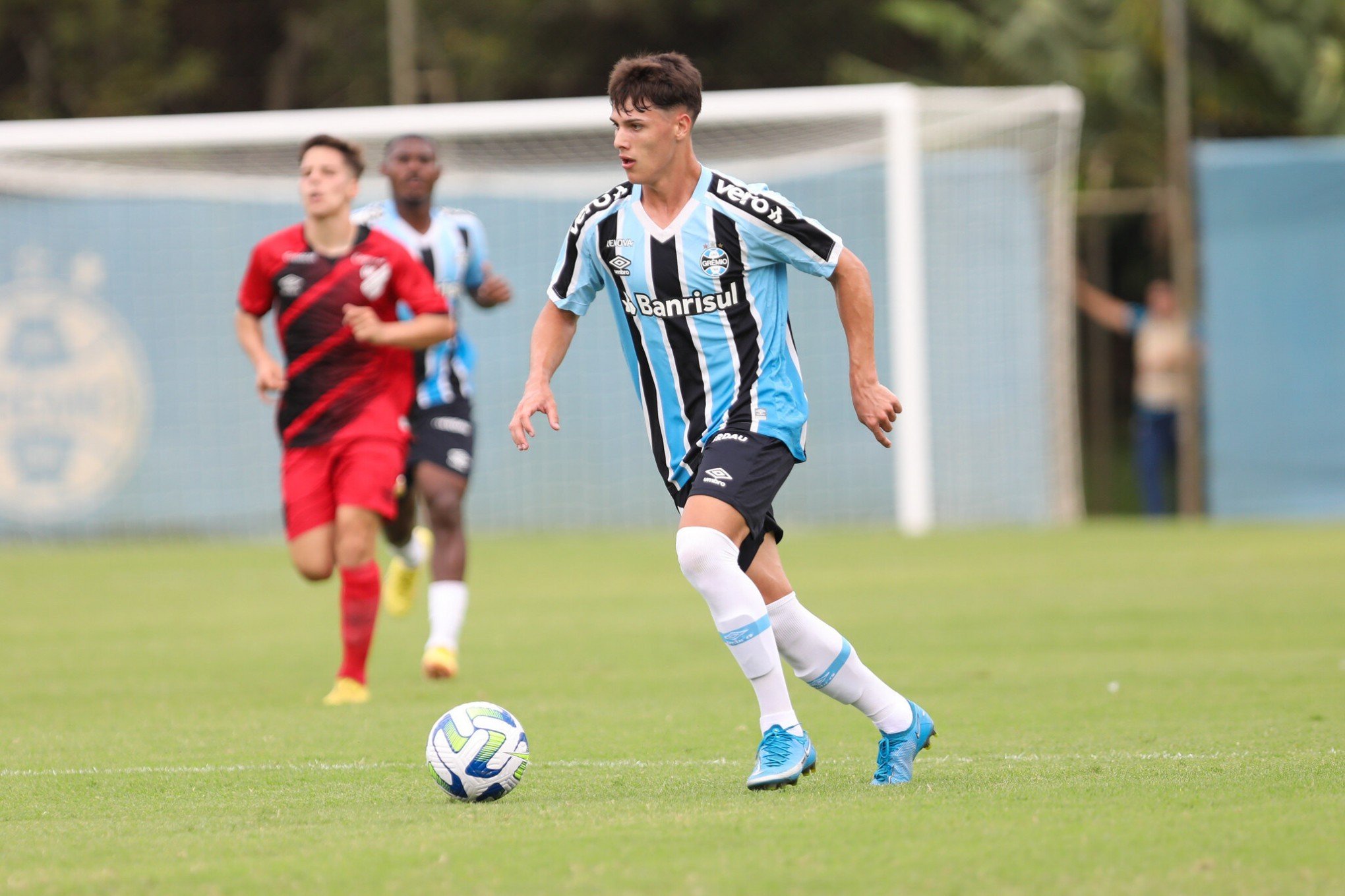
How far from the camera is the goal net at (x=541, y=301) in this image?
16.3 m

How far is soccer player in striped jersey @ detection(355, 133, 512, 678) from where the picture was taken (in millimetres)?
8555

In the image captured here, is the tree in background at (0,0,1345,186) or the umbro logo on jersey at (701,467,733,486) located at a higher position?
the tree in background at (0,0,1345,186)

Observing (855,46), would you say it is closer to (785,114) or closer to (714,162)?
(714,162)

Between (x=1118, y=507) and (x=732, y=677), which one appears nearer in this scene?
(x=732, y=677)

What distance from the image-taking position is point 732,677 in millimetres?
8102

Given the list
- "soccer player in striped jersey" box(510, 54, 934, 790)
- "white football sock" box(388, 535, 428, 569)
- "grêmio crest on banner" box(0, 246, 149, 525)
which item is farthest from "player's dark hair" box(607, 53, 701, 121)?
"grêmio crest on banner" box(0, 246, 149, 525)

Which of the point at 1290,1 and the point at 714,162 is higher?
the point at 1290,1

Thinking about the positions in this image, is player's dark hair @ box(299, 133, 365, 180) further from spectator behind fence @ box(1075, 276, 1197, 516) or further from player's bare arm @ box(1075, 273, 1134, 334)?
player's bare arm @ box(1075, 273, 1134, 334)

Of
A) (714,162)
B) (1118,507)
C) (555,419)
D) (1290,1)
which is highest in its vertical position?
(1290,1)

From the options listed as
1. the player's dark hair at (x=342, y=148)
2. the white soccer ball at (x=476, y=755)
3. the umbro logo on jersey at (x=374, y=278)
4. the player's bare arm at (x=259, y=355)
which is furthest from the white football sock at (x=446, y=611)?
the white soccer ball at (x=476, y=755)

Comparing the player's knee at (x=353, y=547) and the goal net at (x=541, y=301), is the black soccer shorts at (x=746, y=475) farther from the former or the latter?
the goal net at (x=541, y=301)

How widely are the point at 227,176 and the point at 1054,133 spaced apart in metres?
7.98

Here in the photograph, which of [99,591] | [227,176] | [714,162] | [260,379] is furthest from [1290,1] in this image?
[260,379]

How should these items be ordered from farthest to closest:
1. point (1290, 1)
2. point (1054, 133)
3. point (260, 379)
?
point (1290, 1)
point (1054, 133)
point (260, 379)
